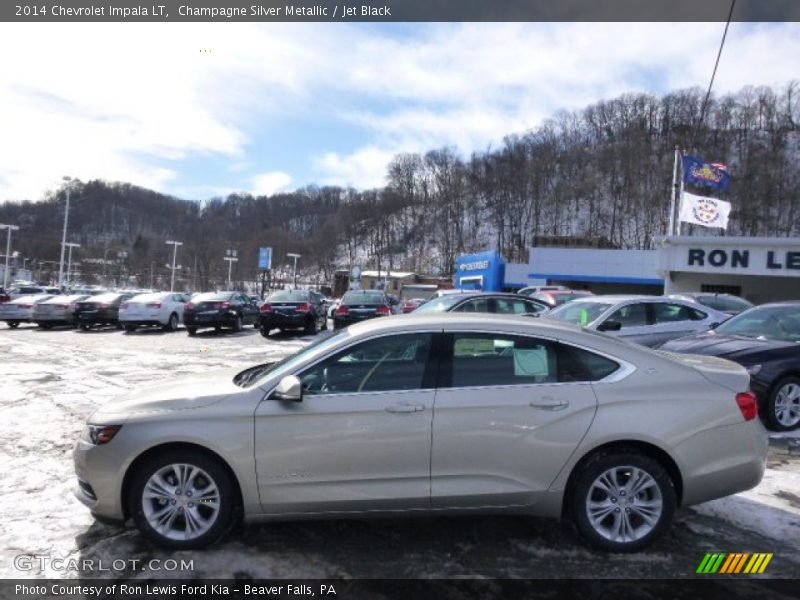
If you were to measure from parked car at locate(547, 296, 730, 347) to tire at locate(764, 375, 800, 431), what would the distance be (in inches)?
120

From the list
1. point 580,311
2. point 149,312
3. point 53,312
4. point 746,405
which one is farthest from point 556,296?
point 53,312

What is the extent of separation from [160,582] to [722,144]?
385 feet

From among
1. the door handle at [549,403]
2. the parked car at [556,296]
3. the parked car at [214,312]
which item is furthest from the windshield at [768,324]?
the parked car at [214,312]

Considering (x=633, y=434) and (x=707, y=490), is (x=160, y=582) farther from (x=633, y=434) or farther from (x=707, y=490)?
(x=707, y=490)

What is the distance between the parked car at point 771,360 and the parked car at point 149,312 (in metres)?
19.1

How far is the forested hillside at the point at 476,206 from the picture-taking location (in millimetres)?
95188

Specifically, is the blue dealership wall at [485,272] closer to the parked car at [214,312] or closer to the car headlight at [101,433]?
the parked car at [214,312]

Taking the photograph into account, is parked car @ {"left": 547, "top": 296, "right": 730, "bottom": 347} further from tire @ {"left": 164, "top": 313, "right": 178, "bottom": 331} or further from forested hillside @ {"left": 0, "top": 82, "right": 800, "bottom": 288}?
forested hillside @ {"left": 0, "top": 82, "right": 800, "bottom": 288}

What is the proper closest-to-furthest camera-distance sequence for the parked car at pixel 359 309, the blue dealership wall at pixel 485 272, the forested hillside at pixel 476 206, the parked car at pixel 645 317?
the parked car at pixel 645 317, the parked car at pixel 359 309, the blue dealership wall at pixel 485 272, the forested hillside at pixel 476 206

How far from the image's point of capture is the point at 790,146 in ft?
336

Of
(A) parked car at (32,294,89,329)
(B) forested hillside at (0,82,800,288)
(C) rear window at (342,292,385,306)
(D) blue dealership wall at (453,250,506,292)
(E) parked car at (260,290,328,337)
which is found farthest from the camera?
(B) forested hillside at (0,82,800,288)

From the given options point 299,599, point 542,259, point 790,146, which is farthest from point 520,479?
point 790,146

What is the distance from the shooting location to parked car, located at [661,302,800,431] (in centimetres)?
687

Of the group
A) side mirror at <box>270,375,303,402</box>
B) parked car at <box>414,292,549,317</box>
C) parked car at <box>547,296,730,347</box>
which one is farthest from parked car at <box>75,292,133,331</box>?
side mirror at <box>270,375,303,402</box>
